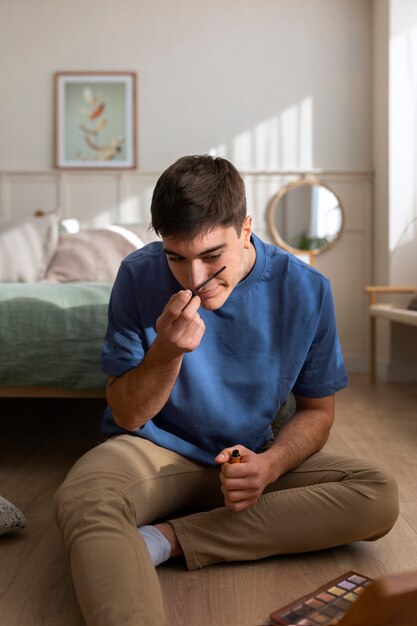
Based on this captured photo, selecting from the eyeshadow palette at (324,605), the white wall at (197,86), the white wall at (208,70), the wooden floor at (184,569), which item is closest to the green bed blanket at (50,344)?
the wooden floor at (184,569)

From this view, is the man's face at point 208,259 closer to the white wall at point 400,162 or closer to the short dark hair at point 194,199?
the short dark hair at point 194,199

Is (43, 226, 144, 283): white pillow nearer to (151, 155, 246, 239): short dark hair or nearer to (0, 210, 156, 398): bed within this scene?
(0, 210, 156, 398): bed

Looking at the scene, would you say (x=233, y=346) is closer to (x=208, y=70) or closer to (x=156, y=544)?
(x=156, y=544)

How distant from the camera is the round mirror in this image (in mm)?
4746

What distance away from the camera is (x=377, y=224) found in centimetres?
469

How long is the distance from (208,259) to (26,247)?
2.53 meters

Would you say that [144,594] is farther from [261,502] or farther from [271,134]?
[271,134]

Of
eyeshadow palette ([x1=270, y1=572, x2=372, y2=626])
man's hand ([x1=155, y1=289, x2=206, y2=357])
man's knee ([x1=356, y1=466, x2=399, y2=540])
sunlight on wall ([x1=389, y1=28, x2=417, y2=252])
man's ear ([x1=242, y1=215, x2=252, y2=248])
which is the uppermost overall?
sunlight on wall ([x1=389, y1=28, x2=417, y2=252])

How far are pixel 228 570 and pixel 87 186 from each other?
366 centimetres

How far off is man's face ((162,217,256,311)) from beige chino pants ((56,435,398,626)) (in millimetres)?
377

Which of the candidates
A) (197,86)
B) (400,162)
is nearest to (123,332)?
(400,162)

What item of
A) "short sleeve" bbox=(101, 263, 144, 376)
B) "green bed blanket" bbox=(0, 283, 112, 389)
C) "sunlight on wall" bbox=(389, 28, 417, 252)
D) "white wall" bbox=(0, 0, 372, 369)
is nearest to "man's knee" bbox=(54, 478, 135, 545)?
"short sleeve" bbox=(101, 263, 144, 376)

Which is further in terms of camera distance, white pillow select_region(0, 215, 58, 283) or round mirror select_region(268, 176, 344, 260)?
round mirror select_region(268, 176, 344, 260)

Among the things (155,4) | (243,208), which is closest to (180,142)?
(155,4)
